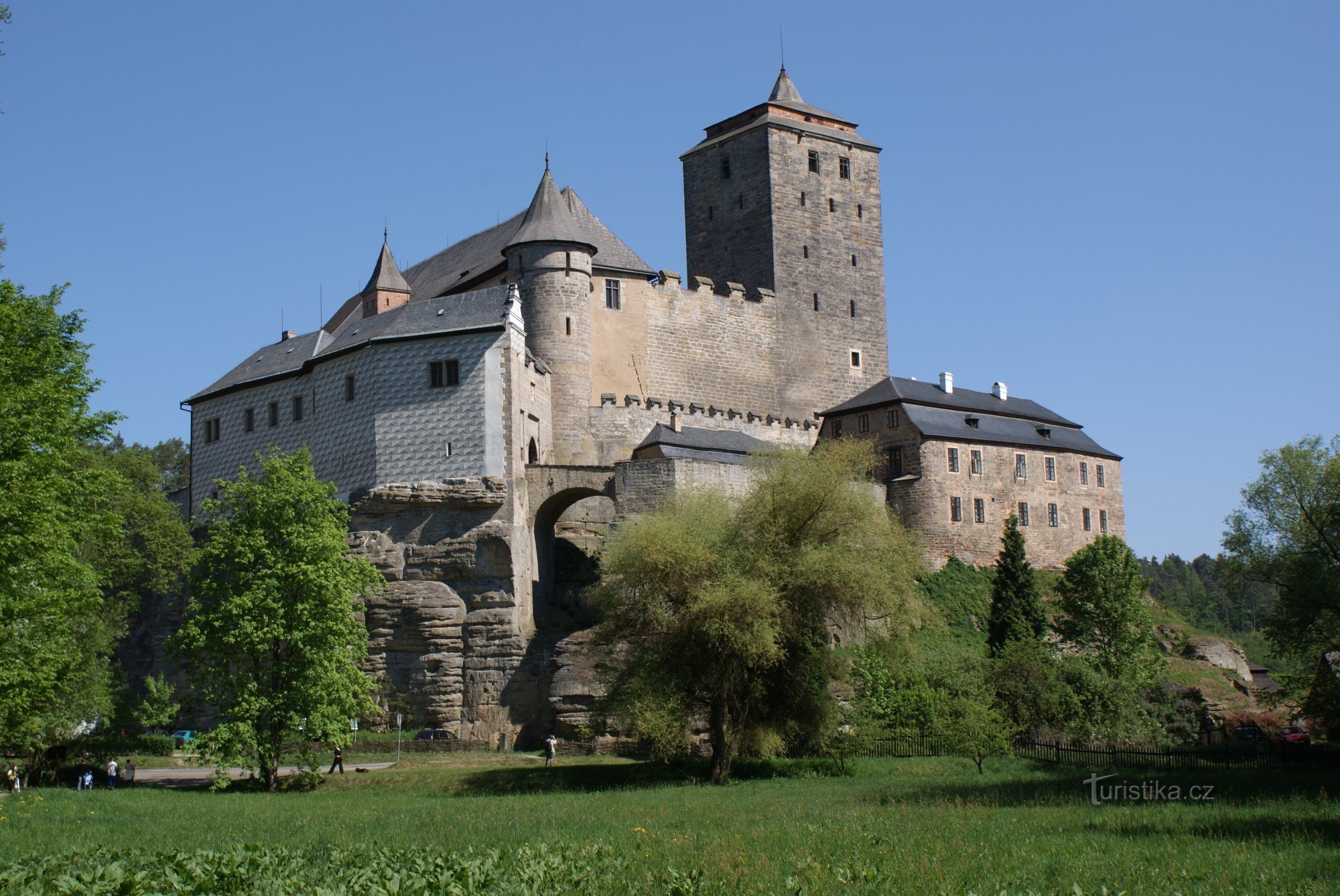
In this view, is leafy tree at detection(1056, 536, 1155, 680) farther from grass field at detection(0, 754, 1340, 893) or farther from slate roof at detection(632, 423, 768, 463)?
grass field at detection(0, 754, 1340, 893)

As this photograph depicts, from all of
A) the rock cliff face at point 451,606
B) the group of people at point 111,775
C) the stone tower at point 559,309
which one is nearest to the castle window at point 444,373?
the rock cliff face at point 451,606

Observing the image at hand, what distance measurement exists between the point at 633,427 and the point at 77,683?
22.7 meters

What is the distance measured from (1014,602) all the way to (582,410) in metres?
17.6

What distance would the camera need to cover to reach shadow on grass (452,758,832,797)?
3231cm

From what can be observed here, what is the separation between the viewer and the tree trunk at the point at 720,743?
107 feet

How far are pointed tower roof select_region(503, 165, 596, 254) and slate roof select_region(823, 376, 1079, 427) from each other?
14858 mm

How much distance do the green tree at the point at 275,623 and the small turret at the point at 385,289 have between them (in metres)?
22.9

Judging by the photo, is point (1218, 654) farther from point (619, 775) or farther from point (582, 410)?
point (619, 775)

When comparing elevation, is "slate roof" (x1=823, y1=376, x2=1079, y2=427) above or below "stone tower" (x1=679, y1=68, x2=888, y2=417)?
below

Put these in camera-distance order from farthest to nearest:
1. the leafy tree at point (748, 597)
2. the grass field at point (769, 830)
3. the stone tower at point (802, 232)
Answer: the stone tower at point (802, 232) < the leafy tree at point (748, 597) < the grass field at point (769, 830)

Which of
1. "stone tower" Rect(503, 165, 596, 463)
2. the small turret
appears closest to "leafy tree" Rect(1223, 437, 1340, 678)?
"stone tower" Rect(503, 165, 596, 463)

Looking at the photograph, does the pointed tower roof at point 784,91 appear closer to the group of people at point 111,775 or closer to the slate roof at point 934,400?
the slate roof at point 934,400

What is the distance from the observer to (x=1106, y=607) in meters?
49.8

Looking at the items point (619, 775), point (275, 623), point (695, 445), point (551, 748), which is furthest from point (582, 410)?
point (619, 775)
